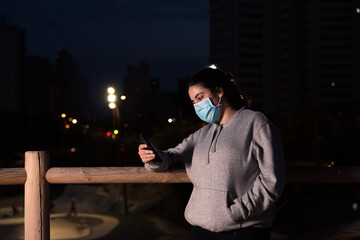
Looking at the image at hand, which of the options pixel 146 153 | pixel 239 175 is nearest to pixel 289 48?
pixel 146 153

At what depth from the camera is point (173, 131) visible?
93.1 ft

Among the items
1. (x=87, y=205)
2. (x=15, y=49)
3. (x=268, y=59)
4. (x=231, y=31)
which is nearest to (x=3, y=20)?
(x=15, y=49)

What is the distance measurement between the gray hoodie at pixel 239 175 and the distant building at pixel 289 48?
95220 mm

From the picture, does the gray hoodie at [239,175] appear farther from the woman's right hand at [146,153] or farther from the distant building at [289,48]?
the distant building at [289,48]

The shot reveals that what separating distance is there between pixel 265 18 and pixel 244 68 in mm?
13320

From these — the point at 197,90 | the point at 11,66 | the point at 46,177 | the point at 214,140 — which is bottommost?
the point at 46,177

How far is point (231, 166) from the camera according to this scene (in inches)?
90.4

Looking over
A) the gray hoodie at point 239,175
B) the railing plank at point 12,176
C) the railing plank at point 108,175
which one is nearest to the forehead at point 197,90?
the gray hoodie at point 239,175

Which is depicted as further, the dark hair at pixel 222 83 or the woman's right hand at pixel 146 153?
the woman's right hand at pixel 146 153

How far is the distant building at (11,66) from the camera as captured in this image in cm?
11819

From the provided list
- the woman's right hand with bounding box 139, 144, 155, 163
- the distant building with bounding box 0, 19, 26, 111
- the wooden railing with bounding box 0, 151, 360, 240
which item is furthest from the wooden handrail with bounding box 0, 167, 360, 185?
the distant building with bounding box 0, 19, 26, 111

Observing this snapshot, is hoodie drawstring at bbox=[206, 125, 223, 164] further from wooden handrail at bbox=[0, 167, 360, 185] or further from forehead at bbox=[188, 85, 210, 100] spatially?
wooden handrail at bbox=[0, 167, 360, 185]

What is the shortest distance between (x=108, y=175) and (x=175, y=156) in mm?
544

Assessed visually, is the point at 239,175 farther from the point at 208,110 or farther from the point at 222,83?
the point at 222,83
